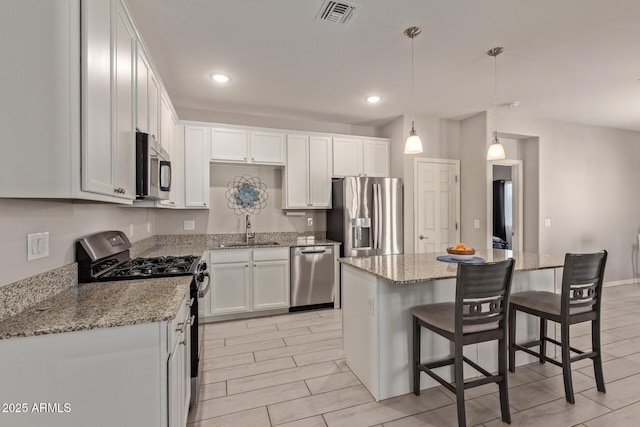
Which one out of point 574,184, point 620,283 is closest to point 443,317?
point 574,184

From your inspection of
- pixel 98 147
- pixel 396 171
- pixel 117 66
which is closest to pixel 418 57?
pixel 396 171

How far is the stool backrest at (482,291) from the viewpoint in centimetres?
175

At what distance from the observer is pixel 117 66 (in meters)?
1.61

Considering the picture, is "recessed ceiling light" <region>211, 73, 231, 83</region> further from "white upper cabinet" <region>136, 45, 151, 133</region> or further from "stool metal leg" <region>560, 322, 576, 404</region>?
"stool metal leg" <region>560, 322, 576, 404</region>

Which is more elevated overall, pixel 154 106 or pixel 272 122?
pixel 272 122

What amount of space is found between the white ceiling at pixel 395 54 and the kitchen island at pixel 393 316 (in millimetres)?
1844

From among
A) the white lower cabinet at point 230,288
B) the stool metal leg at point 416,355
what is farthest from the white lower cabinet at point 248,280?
the stool metal leg at point 416,355

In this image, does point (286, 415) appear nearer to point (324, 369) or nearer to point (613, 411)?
point (324, 369)

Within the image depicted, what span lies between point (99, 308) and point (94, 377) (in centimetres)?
29

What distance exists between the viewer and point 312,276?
402 centimetres

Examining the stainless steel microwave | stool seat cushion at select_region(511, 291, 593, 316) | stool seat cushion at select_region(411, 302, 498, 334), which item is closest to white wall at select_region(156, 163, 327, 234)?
the stainless steel microwave

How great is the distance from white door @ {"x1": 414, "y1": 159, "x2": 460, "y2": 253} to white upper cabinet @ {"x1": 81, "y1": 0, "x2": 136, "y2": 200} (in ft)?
12.3

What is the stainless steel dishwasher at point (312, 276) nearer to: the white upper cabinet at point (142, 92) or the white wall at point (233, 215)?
the white wall at point (233, 215)

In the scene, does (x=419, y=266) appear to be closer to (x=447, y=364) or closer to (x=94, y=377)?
(x=447, y=364)
